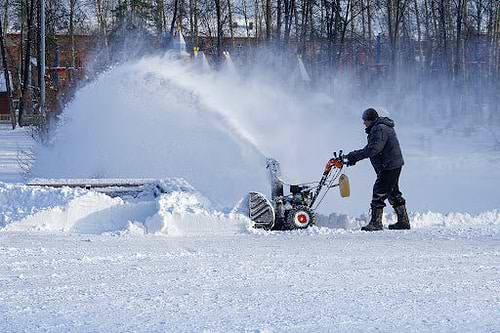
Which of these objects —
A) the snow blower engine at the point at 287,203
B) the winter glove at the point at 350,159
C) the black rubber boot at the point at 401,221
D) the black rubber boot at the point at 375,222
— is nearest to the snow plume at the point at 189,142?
the snow blower engine at the point at 287,203

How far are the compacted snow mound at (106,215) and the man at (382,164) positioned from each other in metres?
1.70

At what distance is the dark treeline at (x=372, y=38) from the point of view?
144ft

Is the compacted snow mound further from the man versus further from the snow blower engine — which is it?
the man

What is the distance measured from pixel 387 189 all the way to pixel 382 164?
33 centimetres

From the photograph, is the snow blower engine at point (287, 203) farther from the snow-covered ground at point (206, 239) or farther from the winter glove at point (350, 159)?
the snow-covered ground at point (206, 239)

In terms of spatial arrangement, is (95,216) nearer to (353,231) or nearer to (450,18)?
(353,231)

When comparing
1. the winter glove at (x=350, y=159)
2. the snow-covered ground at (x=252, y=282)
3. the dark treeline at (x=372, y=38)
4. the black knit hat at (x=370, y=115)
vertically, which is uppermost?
the dark treeline at (x=372, y=38)

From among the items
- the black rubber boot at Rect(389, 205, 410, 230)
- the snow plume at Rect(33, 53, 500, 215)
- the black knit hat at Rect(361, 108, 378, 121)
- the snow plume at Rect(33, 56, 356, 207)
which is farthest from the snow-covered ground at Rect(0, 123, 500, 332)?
the snow plume at Rect(33, 56, 356, 207)

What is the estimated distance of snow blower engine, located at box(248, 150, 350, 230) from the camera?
10172 millimetres

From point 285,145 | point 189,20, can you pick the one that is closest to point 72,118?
point 285,145

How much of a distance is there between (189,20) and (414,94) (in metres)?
14.9

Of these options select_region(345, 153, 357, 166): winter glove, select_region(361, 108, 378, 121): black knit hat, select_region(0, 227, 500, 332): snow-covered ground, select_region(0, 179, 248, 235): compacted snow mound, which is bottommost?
select_region(0, 227, 500, 332): snow-covered ground

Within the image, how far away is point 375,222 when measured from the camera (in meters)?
10.4

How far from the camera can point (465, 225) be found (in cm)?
1080
